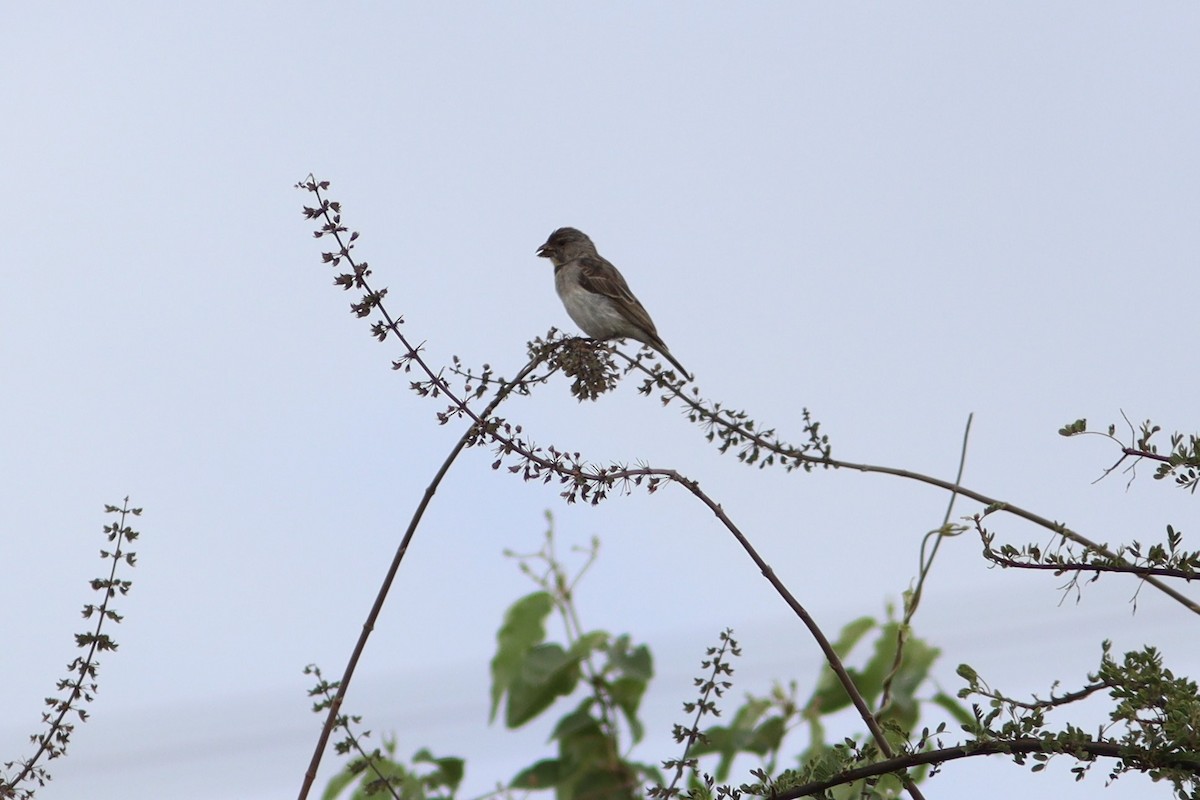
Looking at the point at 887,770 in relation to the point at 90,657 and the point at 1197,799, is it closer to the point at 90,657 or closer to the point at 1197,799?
the point at 1197,799

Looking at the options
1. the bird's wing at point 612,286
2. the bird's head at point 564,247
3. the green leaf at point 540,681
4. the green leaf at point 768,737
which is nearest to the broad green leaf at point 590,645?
the green leaf at point 540,681

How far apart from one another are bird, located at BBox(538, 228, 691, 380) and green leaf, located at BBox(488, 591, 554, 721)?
3274mm

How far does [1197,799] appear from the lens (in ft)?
7.42

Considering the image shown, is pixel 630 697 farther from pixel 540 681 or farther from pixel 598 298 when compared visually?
pixel 598 298

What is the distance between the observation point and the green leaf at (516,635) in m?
5.96

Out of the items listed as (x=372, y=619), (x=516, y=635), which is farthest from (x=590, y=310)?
(x=372, y=619)

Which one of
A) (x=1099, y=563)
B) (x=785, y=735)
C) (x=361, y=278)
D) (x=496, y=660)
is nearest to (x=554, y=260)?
(x=496, y=660)

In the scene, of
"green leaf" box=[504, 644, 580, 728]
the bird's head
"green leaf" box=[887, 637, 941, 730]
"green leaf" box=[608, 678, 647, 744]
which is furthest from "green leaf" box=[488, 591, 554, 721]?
the bird's head

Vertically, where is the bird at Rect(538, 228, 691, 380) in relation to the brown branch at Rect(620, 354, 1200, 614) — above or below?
above

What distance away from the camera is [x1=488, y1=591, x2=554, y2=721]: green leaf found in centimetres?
596

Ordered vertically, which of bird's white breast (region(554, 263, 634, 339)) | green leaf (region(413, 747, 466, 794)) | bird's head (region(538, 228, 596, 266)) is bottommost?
green leaf (region(413, 747, 466, 794))

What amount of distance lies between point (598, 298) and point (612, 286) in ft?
0.56

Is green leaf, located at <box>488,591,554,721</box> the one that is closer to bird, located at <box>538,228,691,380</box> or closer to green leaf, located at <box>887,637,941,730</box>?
green leaf, located at <box>887,637,941,730</box>

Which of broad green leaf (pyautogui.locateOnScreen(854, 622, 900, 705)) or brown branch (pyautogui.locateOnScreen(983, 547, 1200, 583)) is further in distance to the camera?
broad green leaf (pyautogui.locateOnScreen(854, 622, 900, 705))
